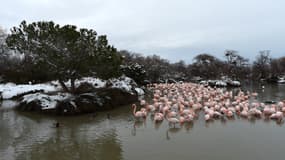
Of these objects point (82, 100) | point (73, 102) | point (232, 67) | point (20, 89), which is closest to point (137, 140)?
point (73, 102)

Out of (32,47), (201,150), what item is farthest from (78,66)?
(201,150)

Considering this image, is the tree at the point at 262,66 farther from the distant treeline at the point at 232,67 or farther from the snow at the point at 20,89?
the snow at the point at 20,89

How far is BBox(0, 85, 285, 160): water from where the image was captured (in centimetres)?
805

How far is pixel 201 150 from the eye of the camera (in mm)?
8273

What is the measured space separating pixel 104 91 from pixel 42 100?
3967 mm

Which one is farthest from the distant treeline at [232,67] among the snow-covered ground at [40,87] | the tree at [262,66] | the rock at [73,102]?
the rock at [73,102]

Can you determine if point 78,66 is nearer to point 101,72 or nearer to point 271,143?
point 101,72

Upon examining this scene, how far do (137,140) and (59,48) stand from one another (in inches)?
326

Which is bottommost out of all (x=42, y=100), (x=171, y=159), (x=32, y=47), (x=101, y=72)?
(x=171, y=159)

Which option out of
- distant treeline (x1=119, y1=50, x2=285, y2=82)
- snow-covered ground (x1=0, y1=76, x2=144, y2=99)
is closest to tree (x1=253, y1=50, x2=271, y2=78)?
distant treeline (x1=119, y1=50, x2=285, y2=82)

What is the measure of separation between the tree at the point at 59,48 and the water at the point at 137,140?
3396 mm

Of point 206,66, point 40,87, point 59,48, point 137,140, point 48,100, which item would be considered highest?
point 206,66

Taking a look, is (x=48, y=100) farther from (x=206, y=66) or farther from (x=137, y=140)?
(x=206, y=66)

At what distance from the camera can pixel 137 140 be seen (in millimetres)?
9602
